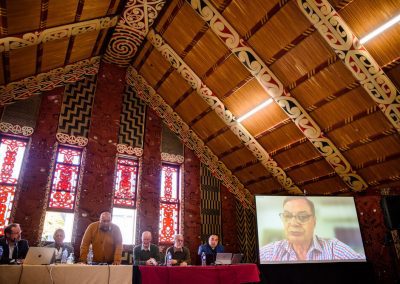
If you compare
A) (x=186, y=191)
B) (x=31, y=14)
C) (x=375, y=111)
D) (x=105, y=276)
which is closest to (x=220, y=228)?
(x=186, y=191)

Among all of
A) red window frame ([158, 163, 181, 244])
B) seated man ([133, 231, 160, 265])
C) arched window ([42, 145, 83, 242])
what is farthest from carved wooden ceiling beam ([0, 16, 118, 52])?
seated man ([133, 231, 160, 265])

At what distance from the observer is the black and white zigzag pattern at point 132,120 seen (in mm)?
6703

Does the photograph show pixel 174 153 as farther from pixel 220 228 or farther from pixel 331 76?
pixel 331 76

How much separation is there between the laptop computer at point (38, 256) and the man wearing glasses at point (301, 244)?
12.0ft

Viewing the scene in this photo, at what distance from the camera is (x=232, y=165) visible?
7312mm

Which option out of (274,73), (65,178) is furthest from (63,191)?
(274,73)

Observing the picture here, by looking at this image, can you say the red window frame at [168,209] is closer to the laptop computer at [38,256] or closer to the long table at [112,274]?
the long table at [112,274]

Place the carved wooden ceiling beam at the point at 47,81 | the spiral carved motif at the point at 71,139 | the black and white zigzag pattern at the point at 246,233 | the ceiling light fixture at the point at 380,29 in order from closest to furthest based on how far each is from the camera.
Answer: the ceiling light fixture at the point at 380,29 < the carved wooden ceiling beam at the point at 47,81 < the spiral carved motif at the point at 71,139 < the black and white zigzag pattern at the point at 246,233

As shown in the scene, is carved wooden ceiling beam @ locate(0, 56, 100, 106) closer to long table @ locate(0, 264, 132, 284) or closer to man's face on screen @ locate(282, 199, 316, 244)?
long table @ locate(0, 264, 132, 284)

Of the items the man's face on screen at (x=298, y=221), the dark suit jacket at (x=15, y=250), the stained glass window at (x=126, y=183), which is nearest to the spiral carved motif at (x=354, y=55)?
the man's face on screen at (x=298, y=221)

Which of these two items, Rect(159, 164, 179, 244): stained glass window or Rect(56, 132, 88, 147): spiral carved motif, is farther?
Rect(159, 164, 179, 244): stained glass window

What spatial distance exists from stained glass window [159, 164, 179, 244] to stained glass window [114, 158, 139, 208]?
2.17 ft

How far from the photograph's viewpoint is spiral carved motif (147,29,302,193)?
19.8 feet

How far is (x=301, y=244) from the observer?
17.8 ft
